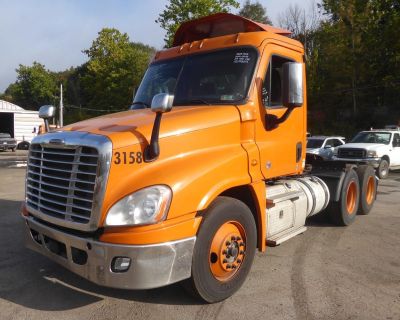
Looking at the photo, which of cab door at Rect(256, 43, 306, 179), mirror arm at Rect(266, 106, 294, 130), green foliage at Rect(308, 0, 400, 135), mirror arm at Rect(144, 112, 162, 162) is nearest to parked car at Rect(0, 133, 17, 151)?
green foliage at Rect(308, 0, 400, 135)

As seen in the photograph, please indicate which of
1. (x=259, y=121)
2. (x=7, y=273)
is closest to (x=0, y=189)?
(x=7, y=273)

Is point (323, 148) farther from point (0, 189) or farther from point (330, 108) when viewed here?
point (330, 108)

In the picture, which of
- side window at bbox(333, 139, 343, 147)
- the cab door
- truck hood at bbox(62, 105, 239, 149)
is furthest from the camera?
side window at bbox(333, 139, 343, 147)

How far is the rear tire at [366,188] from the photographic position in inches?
340

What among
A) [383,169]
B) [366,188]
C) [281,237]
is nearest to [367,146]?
[383,169]

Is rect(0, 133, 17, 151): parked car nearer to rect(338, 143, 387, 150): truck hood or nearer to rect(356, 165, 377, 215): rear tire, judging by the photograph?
rect(338, 143, 387, 150): truck hood

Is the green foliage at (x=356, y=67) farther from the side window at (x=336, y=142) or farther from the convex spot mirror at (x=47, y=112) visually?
the convex spot mirror at (x=47, y=112)

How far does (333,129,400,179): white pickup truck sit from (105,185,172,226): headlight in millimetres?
13139

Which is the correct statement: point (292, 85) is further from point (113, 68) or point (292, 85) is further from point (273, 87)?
point (113, 68)

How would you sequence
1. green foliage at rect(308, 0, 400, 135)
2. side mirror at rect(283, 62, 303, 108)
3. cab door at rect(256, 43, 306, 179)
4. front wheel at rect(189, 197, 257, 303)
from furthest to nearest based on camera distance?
green foliage at rect(308, 0, 400, 135), cab door at rect(256, 43, 306, 179), side mirror at rect(283, 62, 303, 108), front wheel at rect(189, 197, 257, 303)

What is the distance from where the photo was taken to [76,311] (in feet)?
14.0

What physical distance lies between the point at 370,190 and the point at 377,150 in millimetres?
8512

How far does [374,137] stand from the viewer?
18.4 metres

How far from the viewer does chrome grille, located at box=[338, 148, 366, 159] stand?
55.1ft
